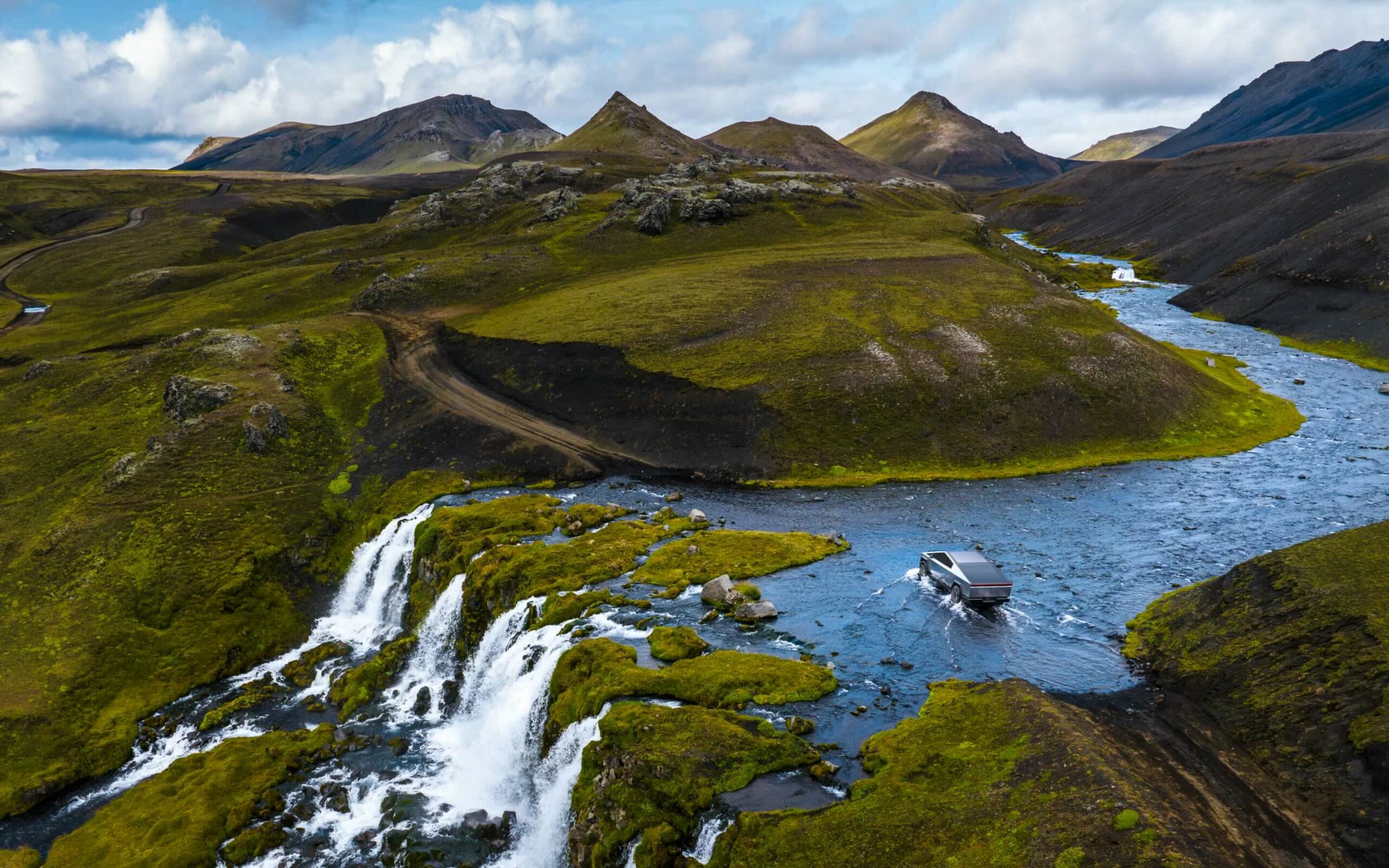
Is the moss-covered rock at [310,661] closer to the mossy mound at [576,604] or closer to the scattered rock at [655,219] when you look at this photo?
the mossy mound at [576,604]

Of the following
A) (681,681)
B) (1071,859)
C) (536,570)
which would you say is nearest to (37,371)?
(536,570)

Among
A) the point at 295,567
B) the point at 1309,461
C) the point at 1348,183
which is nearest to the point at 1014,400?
the point at 1309,461

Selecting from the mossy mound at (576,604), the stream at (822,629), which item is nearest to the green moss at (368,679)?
the stream at (822,629)

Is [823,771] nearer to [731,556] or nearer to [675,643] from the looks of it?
[675,643]

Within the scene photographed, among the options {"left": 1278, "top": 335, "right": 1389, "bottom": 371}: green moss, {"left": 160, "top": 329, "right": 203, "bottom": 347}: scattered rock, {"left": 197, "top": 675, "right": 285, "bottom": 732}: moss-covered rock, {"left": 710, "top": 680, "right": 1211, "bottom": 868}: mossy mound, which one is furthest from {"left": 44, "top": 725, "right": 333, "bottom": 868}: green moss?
{"left": 1278, "top": 335, "right": 1389, "bottom": 371}: green moss

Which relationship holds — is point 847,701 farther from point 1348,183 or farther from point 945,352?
point 1348,183

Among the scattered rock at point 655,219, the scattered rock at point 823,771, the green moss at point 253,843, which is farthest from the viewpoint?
the scattered rock at point 655,219

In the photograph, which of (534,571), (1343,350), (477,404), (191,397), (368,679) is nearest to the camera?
(368,679)
